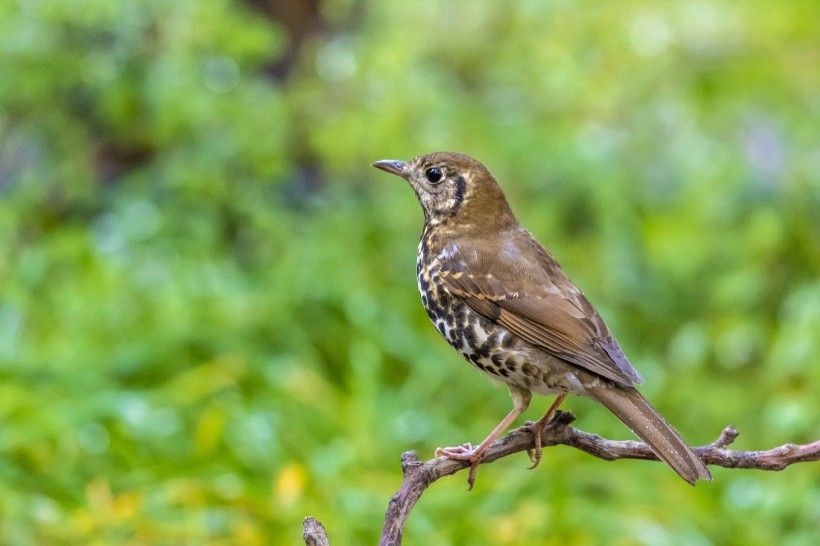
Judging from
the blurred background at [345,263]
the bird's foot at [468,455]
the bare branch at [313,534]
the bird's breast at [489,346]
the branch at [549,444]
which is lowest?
the bare branch at [313,534]

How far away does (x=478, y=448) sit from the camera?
1944 millimetres

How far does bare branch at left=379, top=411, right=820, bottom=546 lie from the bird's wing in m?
0.16

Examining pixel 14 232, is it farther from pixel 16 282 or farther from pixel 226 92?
pixel 226 92

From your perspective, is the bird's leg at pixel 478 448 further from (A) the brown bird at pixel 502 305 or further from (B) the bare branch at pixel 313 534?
(B) the bare branch at pixel 313 534

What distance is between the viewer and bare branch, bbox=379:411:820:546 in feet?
5.10

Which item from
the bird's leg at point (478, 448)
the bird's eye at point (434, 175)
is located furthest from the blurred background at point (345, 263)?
the bird's eye at point (434, 175)

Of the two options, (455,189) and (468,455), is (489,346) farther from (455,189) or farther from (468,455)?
(455,189)

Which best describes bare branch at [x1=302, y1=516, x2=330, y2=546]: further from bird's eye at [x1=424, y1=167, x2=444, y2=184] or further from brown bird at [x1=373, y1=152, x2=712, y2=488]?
bird's eye at [x1=424, y1=167, x2=444, y2=184]

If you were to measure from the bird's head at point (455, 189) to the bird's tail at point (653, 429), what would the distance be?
433mm

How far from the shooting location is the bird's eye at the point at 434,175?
7.25ft

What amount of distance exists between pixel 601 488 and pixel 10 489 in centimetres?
194

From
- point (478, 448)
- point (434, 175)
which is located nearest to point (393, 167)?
point (434, 175)

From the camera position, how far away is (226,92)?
496cm

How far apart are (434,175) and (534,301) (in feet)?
1.07
